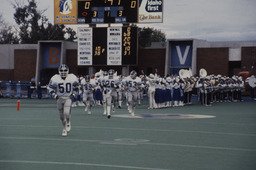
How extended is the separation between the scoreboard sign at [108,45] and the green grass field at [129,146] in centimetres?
2047

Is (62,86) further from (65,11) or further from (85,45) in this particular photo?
(65,11)

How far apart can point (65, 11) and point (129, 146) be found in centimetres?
2922

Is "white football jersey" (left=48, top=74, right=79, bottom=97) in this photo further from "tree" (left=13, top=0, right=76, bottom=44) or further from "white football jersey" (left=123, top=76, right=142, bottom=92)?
"tree" (left=13, top=0, right=76, bottom=44)

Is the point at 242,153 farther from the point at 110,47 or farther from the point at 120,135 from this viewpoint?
the point at 110,47

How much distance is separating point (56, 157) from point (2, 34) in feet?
251

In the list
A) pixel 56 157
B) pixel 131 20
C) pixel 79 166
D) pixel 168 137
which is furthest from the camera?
pixel 131 20

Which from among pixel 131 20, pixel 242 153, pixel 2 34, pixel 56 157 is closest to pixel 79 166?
pixel 56 157

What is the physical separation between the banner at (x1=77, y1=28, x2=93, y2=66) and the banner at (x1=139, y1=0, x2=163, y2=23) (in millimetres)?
4256

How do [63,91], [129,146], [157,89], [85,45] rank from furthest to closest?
1. [85,45]
2. [157,89]
3. [63,91]
4. [129,146]

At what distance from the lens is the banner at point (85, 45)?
39375 mm

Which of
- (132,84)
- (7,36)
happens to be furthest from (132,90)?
(7,36)

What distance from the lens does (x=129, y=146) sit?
479 inches

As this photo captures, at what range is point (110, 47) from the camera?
3872cm

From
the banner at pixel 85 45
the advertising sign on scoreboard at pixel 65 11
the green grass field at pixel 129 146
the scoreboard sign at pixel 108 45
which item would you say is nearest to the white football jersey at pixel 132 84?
the green grass field at pixel 129 146
